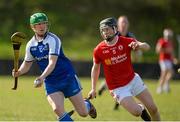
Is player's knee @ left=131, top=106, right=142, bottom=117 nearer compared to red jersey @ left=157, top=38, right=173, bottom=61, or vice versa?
player's knee @ left=131, top=106, right=142, bottom=117

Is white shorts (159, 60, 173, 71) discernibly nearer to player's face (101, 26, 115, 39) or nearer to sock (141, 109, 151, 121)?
sock (141, 109, 151, 121)

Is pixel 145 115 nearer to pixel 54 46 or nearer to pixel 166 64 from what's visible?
pixel 54 46

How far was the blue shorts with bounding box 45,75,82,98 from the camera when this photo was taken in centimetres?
1112

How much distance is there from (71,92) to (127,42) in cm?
128

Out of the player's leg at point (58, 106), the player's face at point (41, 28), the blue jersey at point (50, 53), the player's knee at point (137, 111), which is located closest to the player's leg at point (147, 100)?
Result: the player's knee at point (137, 111)

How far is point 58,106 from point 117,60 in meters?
1.42

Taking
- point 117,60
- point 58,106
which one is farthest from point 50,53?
point 117,60

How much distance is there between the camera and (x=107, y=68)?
1179cm

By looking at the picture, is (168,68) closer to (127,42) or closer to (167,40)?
(167,40)

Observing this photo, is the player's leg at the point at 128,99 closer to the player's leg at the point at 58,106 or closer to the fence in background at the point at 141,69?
the player's leg at the point at 58,106

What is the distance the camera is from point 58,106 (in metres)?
10.9

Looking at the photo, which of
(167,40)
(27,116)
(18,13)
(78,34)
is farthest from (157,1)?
(27,116)

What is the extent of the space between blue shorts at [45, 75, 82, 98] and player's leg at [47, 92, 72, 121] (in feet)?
0.27

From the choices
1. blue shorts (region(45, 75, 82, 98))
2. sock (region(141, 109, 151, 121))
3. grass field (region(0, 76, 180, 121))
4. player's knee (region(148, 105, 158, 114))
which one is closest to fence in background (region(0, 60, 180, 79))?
grass field (region(0, 76, 180, 121))
